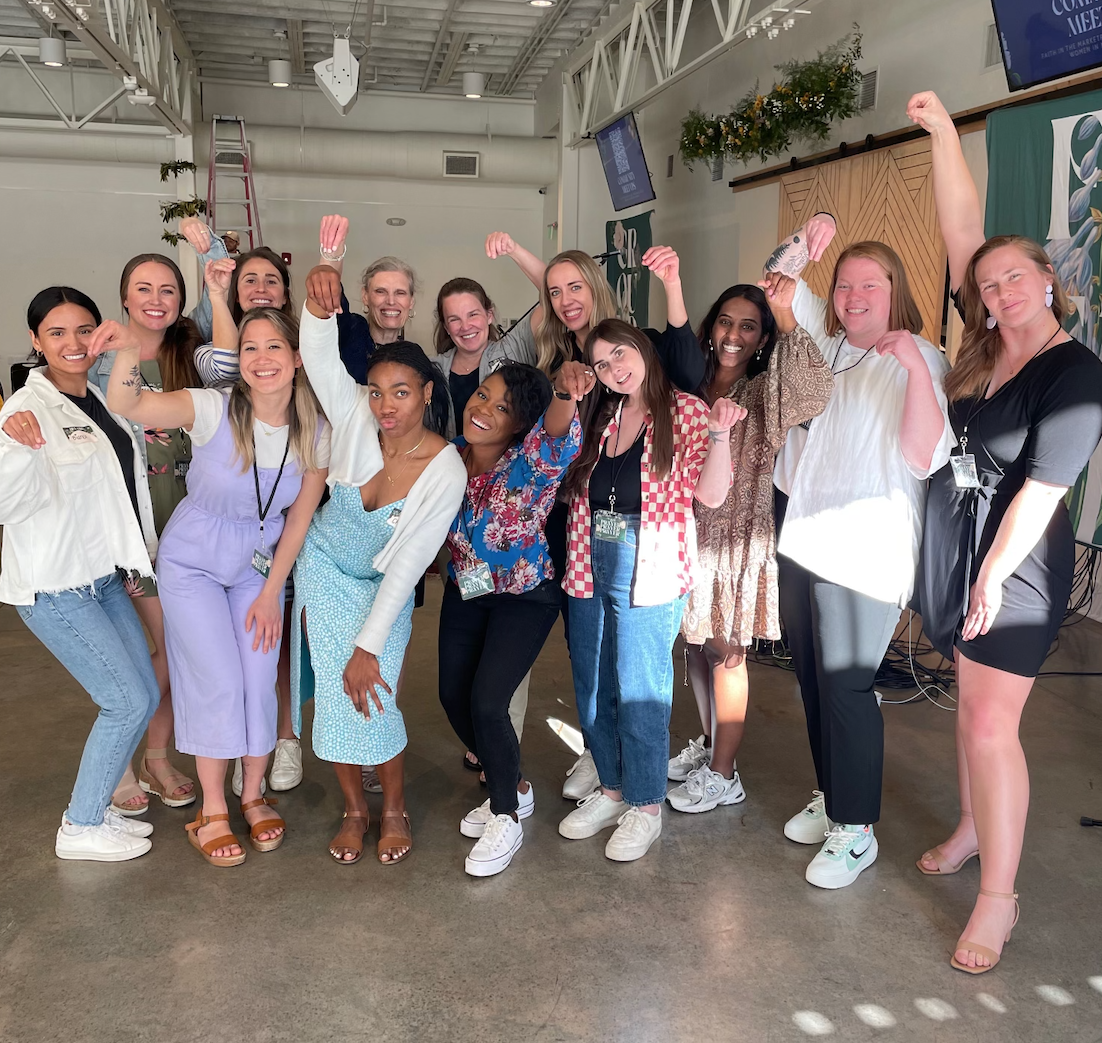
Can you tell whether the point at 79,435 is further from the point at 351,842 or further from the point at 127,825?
the point at 351,842

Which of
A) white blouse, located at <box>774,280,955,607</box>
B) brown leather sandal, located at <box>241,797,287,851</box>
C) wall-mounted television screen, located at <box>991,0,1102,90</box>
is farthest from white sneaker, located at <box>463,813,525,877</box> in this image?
wall-mounted television screen, located at <box>991,0,1102,90</box>

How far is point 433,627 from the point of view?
5535mm

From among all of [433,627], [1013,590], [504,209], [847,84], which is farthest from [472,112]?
[1013,590]

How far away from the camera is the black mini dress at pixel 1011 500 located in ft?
7.47

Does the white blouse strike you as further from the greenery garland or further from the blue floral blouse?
the greenery garland

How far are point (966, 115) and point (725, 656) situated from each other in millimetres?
4365

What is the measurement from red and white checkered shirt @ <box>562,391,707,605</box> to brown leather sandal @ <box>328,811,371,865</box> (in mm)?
1112

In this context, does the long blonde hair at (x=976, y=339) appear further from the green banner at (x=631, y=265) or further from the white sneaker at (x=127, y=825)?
the green banner at (x=631, y=265)

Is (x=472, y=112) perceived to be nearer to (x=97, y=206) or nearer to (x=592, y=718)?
(x=97, y=206)

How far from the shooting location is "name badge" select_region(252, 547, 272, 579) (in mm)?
2848

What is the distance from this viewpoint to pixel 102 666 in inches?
110

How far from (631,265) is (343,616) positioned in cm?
814

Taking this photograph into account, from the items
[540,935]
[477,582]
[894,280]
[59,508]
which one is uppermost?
[894,280]

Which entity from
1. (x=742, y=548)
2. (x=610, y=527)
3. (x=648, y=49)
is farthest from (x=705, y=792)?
(x=648, y=49)
